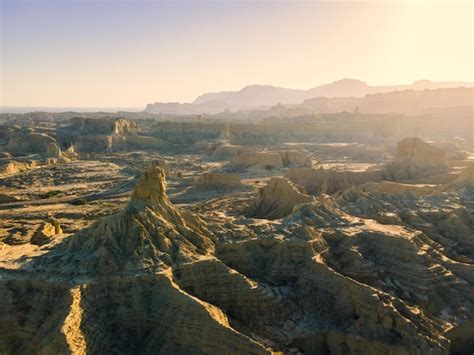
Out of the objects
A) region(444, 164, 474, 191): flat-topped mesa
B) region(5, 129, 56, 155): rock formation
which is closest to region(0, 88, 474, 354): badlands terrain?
region(444, 164, 474, 191): flat-topped mesa

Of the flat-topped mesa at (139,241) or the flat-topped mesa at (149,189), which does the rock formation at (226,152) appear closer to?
the flat-topped mesa at (149,189)

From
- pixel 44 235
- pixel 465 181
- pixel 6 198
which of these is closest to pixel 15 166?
pixel 6 198

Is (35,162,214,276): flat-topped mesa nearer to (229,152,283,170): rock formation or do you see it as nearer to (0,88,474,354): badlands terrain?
(0,88,474,354): badlands terrain

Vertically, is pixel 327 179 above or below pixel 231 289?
below

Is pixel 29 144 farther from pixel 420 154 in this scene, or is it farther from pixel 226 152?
pixel 420 154

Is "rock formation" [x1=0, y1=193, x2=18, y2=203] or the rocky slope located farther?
"rock formation" [x1=0, y1=193, x2=18, y2=203]

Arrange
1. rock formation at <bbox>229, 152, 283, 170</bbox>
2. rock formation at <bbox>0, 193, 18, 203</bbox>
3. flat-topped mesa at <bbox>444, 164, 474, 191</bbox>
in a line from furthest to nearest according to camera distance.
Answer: rock formation at <bbox>229, 152, 283, 170</bbox>
rock formation at <bbox>0, 193, 18, 203</bbox>
flat-topped mesa at <bbox>444, 164, 474, 191</bbox>

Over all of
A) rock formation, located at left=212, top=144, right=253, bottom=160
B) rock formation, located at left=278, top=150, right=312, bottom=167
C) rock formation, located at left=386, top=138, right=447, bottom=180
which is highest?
rock formation, located at left=386, top=138, right=447, bottom=180
